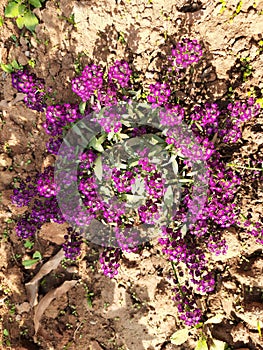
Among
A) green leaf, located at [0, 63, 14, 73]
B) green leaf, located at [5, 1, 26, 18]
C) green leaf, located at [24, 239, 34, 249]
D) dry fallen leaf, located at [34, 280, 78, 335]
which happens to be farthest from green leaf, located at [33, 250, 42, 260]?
green leaf, located at [5, 1, 26, 18]

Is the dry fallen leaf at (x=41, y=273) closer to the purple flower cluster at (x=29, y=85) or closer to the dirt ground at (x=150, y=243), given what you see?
the dirt ground at (x=150, y=243)

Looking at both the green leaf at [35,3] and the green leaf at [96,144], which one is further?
the green leaf at [35,3]

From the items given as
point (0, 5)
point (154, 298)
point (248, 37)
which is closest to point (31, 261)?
point (154, 298)

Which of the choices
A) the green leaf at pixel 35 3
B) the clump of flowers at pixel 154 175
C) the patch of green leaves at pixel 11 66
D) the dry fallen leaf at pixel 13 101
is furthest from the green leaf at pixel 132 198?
the green leaf at pixel 35 3

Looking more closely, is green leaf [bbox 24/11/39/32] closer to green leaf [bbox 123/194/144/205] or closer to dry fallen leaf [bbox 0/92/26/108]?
dry fallen leaf [bbox 0/92/26/108]

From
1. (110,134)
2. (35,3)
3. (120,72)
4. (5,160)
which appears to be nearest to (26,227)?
(5,160)
